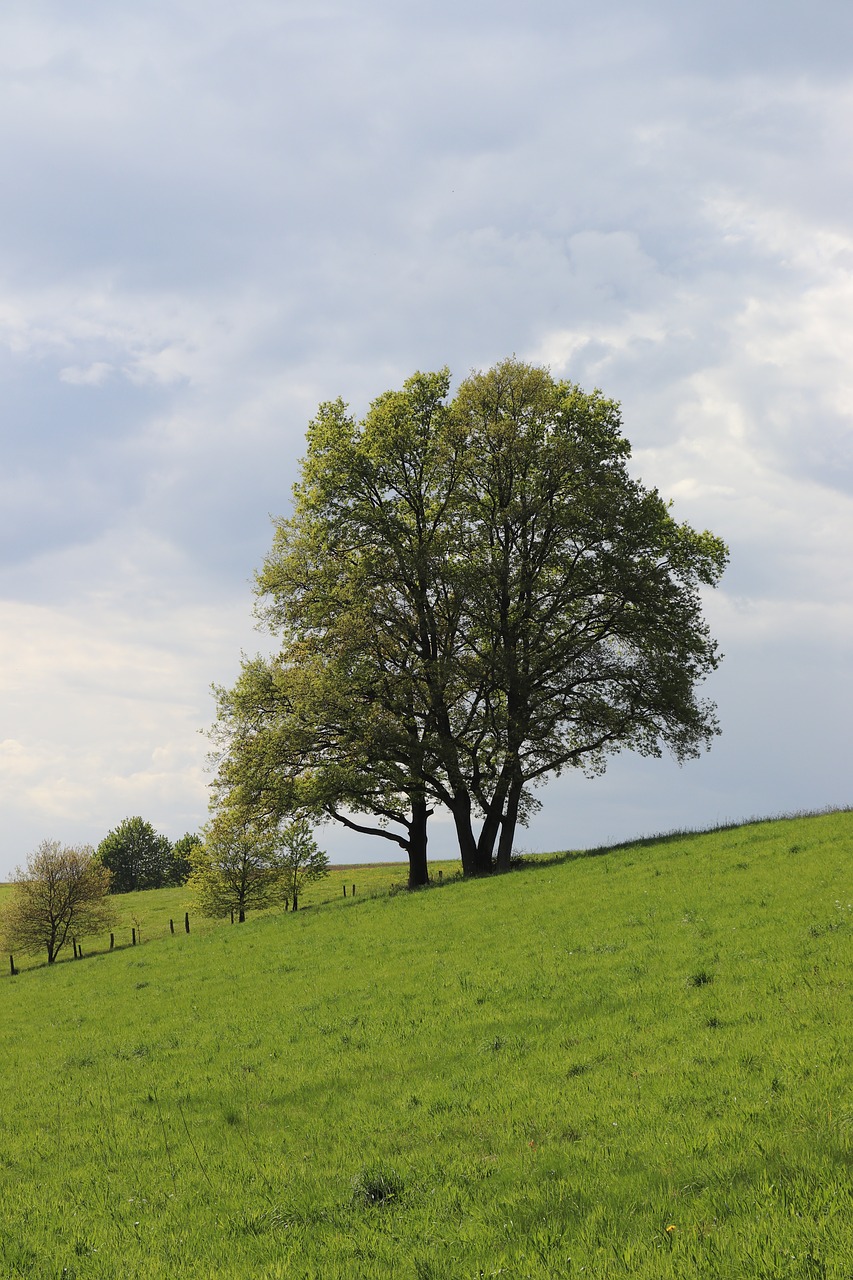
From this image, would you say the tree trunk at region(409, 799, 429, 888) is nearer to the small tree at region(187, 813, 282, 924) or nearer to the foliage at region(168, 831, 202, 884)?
the small tree at region(187, 813, 282, 924)

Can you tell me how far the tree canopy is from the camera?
119 feet

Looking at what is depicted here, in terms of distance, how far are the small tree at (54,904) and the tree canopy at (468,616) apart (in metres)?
26.0

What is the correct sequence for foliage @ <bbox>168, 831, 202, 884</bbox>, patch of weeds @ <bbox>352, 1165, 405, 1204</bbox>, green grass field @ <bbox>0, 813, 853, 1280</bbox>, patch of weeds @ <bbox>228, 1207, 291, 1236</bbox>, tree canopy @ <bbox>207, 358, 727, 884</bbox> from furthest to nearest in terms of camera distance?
foliage @ <bbox>168, 831, 202, 884</bbox>
tree canopy @ <bbox>207, 358, 727, 884</bbox>
patch of weeds @ <bbox>352, 1165, 405, 1204</bbox>
patch of weeds @ <bbox>228, 1207, 291, 1236</bbox>
green grass field @ <bbox>0, 813, 853, 1280</bbox>

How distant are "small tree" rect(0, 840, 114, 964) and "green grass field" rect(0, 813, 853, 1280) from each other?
111ft

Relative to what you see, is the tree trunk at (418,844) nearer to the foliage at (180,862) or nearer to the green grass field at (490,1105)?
the green grass field at (490,1105)

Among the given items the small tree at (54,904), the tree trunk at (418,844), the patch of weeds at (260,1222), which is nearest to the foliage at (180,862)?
the small tree at (54,904)

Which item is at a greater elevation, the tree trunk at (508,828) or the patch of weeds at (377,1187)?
the tree trunk at (508,828)

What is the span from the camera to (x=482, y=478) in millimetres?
38000

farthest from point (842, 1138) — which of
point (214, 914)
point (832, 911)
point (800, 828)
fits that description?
point (214, 914)

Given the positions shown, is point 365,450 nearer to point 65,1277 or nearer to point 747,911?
point 747,911

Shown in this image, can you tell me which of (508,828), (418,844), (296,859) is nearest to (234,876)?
(296,859)

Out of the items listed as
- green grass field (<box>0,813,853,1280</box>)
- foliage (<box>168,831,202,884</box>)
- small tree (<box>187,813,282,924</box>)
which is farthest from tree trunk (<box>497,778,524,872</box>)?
foliage (<box>168,831,202,884</box>)

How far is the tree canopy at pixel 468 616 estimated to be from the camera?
3616 centimetres

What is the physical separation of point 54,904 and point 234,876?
12.9 m
